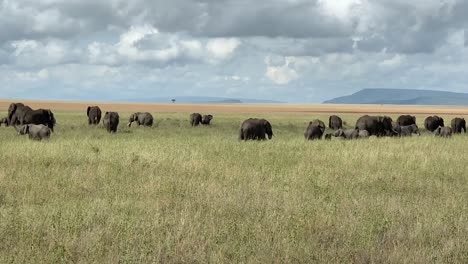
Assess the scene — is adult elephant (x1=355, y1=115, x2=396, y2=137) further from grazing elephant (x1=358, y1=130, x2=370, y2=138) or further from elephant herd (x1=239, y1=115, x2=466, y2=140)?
grazing elephant (x1=358, y1=130, x2=370, y2=138)

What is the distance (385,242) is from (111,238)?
12.5 feet

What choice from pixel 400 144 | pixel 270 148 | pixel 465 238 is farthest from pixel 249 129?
pixel 465 238

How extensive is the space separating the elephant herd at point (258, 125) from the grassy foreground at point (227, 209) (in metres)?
8.64

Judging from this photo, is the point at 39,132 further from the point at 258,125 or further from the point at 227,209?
the point at 227,209

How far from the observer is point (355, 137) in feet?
89.8

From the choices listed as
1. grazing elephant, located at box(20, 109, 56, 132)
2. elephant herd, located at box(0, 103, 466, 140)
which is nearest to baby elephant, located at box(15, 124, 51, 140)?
elephant herd, located at box(0, 103, 466, 140)

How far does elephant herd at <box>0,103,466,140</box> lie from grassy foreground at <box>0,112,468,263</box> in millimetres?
8638

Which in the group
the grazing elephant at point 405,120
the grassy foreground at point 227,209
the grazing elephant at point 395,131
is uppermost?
the grazing elephant at point 405,120

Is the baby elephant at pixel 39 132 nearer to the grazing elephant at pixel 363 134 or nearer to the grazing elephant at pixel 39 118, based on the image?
the grazing elephant at pixel 39 118

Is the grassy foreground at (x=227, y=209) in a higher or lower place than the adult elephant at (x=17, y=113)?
lower

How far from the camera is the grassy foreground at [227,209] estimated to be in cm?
634

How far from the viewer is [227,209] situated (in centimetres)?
879

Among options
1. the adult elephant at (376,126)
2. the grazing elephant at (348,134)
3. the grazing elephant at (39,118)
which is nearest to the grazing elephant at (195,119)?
the grazing elephant at (39,118)

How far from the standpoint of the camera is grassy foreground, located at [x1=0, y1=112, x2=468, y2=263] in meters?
6.34
